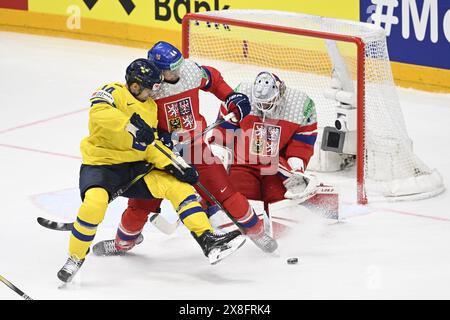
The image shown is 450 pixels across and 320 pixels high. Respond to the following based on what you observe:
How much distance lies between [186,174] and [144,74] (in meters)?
0.50

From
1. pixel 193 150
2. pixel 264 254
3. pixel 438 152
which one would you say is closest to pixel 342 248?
pixel 264 254

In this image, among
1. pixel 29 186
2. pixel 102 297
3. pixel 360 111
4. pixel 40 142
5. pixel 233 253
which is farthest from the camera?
pixel 40 142

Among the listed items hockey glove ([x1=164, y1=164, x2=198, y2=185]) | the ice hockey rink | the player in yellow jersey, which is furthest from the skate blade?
hockey glove ([x1=164, y1=164, x2=198, y2=185])

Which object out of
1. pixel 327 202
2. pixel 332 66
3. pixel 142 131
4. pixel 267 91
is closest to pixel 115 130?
pixel 142 131

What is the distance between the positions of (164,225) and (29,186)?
1.33 meters

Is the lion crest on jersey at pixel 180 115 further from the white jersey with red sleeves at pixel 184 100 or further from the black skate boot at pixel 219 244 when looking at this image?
the black skate boot at pixel 219 244

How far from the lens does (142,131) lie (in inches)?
213

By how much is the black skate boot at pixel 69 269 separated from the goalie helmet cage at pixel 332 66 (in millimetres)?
1845

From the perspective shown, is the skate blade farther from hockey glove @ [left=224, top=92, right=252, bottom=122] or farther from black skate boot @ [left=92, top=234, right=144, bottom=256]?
hockey glove @ [left=224, top=92, right=252, bottom=122]

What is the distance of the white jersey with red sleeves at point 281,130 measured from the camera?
6.29 meters

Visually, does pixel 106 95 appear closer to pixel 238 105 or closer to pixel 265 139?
pixel 238 105

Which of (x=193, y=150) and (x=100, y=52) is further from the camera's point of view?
(x=100, y=52)

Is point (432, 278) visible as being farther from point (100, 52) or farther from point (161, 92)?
point (100, 52)

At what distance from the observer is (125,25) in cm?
1022
